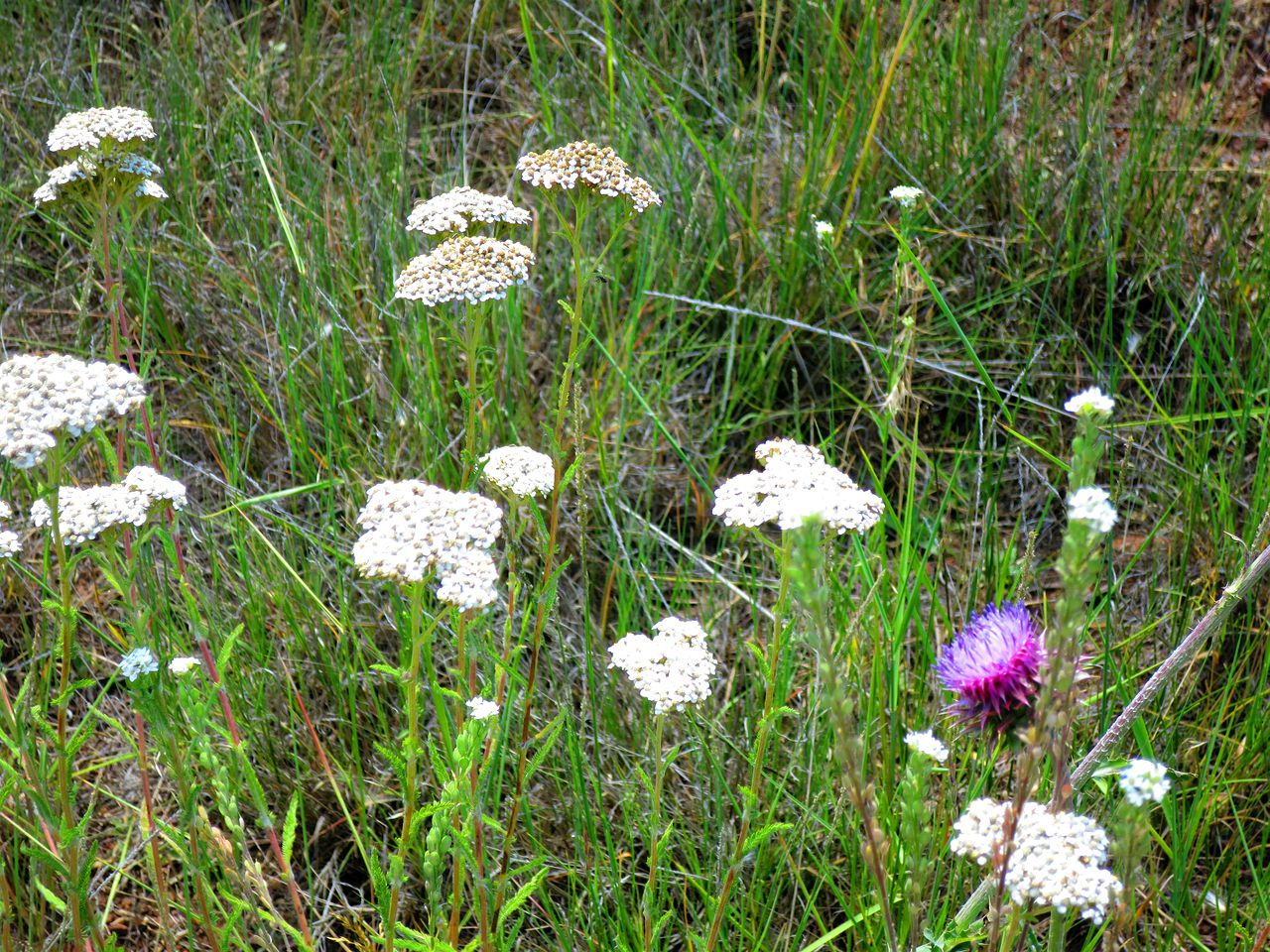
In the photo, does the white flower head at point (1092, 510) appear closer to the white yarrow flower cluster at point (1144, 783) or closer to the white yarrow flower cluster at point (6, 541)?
the white yarrow flower cluster at point (1144, 783)

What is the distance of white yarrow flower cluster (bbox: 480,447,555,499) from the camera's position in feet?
6.12

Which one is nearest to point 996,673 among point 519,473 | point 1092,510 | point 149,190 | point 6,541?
point 1092,510

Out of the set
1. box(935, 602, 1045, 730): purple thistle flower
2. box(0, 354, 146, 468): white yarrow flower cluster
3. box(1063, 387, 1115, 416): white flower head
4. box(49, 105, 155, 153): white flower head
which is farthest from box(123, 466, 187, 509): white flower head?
box(1063, 387, 1115, 416): white flower head

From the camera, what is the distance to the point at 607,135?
139 inches

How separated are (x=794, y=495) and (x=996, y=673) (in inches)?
13.5

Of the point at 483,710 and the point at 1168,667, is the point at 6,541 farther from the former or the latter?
the point at 1168,667

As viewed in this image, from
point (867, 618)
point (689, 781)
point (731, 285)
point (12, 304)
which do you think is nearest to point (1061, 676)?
point (867, 618)

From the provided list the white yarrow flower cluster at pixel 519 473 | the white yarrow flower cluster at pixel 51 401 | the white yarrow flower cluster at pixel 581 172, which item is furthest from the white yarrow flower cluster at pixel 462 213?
the white yarrow flower cluster at pixel 51 401

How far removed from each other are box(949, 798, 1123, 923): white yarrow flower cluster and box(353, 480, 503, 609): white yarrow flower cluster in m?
0.65

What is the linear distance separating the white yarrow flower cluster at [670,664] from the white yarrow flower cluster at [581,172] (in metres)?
0.73

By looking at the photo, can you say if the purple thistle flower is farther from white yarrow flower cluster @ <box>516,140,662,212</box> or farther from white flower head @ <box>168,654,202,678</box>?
white flower head @ <box>168,654,202,678</box>

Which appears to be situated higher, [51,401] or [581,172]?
[581,172]

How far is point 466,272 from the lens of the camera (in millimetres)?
1806

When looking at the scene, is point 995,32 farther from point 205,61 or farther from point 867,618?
point 205,61
